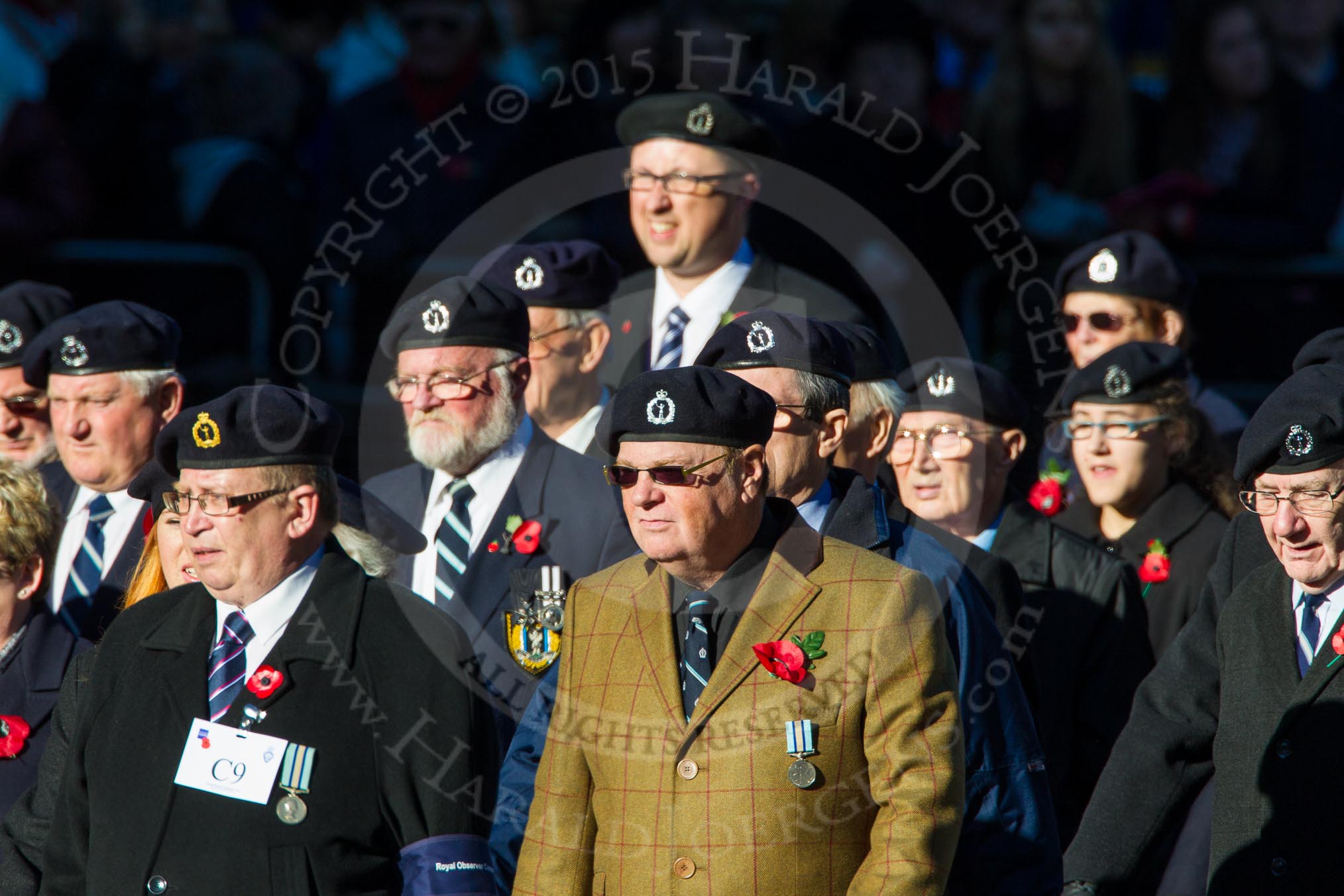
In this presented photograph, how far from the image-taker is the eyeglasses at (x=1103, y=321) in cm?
729

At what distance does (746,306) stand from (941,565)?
262cm

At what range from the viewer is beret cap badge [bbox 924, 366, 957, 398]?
6.38 meters

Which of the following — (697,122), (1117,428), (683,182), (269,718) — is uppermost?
(697,122)

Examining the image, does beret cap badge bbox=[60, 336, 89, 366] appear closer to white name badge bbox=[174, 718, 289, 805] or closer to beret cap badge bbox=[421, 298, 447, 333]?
beret cap badge bbox=[421, 298, 447, 333]

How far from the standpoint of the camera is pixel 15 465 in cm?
570

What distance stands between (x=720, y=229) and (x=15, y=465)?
A: 109 inches

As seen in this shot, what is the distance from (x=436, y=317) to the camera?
6137mm

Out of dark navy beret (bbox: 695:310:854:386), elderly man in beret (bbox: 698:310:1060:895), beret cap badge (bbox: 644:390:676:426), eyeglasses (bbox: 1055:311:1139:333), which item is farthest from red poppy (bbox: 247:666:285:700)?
eyeglasses (bbox: 1055:311:1139:333)

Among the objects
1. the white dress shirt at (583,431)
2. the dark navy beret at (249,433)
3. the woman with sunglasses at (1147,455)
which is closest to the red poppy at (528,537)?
the white dress shirt at (583,431)

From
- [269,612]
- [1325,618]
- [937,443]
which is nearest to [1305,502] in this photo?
[1325,618]

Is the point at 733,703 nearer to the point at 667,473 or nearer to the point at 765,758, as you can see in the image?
the point at 765,758

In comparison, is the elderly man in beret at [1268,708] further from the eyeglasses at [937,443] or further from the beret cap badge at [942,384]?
the beret cap badge at [942,384]

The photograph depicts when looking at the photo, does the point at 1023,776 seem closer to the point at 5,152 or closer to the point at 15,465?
the point at 15,465

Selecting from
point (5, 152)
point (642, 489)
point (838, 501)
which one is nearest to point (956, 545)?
point (838, 501)
